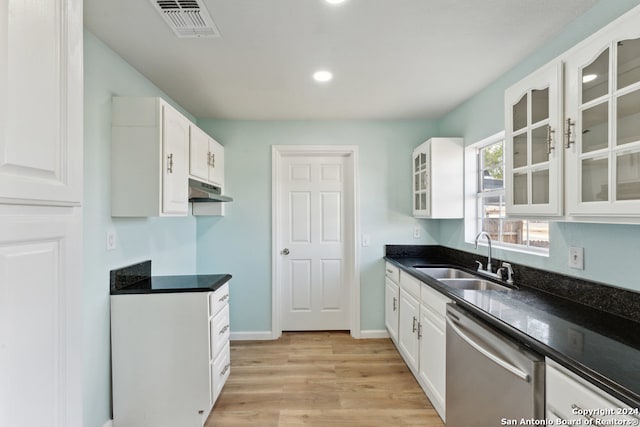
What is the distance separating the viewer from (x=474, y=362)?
155 cm

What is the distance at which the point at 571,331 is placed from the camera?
1255 mm

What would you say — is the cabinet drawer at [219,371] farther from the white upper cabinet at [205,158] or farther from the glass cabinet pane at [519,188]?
the glass cabinet pane at [519,188]

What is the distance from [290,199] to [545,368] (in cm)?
282

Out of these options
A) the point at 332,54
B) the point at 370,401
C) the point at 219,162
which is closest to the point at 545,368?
the point at 370,401

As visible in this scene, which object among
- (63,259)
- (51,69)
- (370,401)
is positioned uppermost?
(51,69)

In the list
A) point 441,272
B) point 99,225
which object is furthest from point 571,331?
point 99,225

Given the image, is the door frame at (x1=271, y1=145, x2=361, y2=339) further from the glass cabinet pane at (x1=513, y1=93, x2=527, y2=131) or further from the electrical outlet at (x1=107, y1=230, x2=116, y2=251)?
the glass cabinet pane at (x1=513, y1=93, x2=527, y2=131)

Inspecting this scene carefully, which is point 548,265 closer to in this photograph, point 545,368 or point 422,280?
point 422,280

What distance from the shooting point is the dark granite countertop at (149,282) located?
1988 mm

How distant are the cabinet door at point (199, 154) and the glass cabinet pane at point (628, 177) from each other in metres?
2.53

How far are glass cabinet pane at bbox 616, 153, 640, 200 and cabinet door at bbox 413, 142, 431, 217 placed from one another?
1809 mm

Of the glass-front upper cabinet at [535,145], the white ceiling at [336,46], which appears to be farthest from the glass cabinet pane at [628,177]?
the white ceiling at [336,46]

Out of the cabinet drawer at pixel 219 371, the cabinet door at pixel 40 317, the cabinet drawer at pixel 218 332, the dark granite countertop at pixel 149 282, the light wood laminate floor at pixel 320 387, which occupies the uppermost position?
the cabinet door at pixel 40 317

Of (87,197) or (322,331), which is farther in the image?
(322,331)
